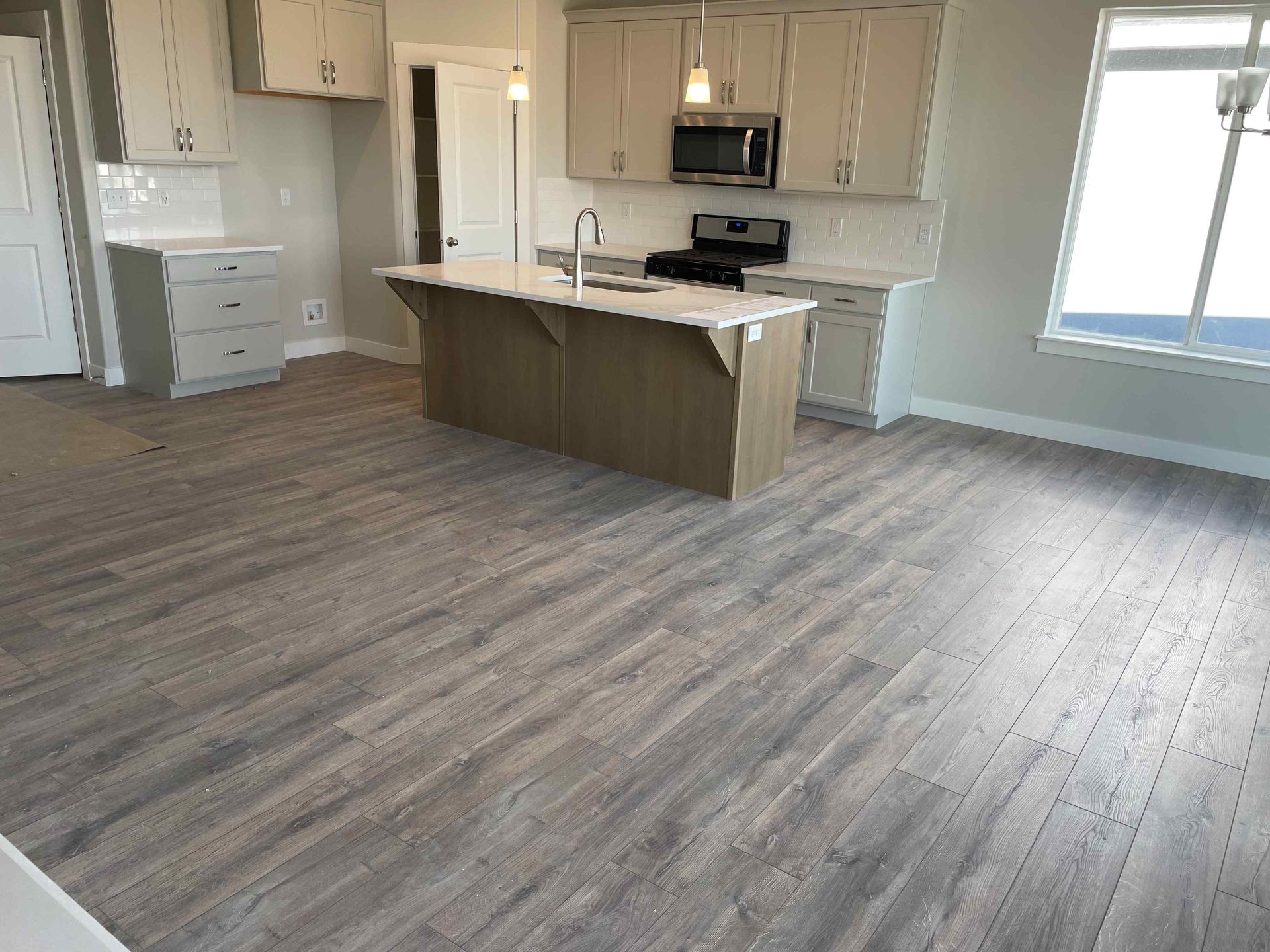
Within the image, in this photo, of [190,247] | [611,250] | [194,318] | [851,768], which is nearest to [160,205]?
[190,247]

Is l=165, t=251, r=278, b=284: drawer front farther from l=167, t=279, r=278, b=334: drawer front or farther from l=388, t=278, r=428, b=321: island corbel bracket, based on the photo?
l=388, t=278, r=428, b=321: island corbel bracket

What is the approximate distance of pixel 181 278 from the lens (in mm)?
5500

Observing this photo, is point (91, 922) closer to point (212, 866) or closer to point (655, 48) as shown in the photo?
point (212, 866)

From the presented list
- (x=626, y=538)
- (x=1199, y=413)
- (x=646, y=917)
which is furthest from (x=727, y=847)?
(x=1199, y=413)

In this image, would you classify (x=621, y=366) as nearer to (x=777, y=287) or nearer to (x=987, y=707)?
(x=777, y=287)

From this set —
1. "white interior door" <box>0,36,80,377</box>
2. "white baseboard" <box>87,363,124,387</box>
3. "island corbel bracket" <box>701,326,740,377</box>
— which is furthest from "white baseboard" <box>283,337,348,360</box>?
"island corbel bracket" <box>701,326,740,377</box>

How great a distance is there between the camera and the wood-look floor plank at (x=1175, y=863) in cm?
194

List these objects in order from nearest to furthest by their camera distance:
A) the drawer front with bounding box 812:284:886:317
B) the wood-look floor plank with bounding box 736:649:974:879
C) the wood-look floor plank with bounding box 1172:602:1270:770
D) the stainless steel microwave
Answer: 1. the wood-look floor plank with bounding box 736:649:974:879
2. the wood-look floor plank with bounding box 1172:602:1270:770
3. the drawer front with bounding box 812:284:886:317
4. the stainless steel microwave

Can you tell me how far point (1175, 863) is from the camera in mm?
2154

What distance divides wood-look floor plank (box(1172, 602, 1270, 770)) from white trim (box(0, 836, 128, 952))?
2707 millimetres

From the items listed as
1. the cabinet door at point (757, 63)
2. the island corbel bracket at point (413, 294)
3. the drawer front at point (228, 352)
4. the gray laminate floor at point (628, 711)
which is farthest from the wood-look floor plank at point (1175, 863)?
the drawer front at point (228, 352)

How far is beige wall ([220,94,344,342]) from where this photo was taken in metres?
6.42

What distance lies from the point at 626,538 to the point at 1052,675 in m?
1.69

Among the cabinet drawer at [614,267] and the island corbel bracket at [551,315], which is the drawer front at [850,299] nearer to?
the cabinet drawer at [614,267]
